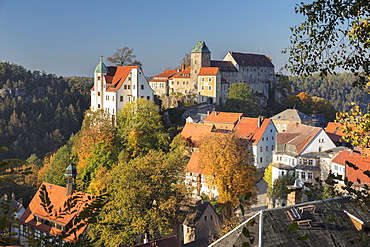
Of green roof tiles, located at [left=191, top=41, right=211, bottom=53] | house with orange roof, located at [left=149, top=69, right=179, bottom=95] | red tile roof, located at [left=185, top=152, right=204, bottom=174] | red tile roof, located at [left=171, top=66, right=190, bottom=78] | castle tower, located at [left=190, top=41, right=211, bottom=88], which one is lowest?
red tile roof, located at [left=185, top=152, right=204, bottom=174]

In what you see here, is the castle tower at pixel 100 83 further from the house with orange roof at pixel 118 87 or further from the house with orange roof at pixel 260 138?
the house with orange roof at pixel 260 138

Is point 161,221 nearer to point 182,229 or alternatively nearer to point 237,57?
point 182,229

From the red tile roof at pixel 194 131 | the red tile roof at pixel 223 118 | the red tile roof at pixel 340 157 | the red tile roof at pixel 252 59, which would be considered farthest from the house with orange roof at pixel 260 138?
the red tile roof at pixel 252 59

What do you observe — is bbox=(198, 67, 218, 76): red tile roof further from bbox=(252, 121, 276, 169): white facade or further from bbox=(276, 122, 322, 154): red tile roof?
bbox=(276, 122, 322, 154): red tile roof

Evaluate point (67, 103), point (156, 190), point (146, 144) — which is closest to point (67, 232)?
point (156, 190)

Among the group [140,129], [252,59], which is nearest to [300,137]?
[140,129]

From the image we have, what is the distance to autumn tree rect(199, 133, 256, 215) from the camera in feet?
97.1

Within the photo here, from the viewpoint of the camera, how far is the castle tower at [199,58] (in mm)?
62375

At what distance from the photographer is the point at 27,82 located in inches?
4296

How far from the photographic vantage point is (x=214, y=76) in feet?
195

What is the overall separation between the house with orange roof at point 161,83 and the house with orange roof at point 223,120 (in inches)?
579

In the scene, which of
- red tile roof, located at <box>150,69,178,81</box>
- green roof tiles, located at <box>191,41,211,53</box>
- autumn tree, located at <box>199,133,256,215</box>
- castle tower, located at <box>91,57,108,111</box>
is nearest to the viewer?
autumn tree, located at <box>199,133,256,215</box>

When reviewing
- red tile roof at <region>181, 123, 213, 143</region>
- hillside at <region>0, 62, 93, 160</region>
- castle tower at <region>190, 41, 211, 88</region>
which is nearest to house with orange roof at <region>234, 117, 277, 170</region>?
red tile roof at <region>181, 123, 213, 143</region>

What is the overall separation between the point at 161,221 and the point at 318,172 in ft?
51.8
